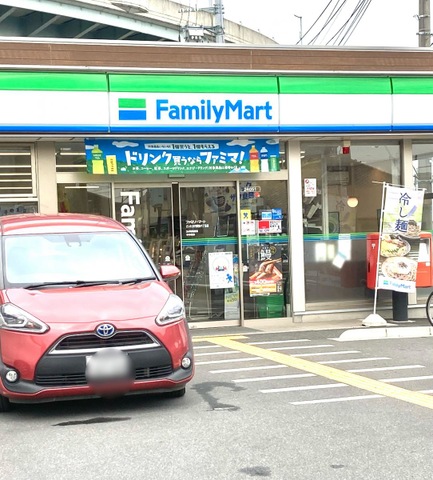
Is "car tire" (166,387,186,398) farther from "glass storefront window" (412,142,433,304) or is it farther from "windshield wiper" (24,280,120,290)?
"glass storefront window" (412,142,433,304)

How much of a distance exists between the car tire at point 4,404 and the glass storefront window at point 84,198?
572cm

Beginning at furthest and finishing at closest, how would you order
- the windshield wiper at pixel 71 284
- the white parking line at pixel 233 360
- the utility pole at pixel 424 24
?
the utility pole at pixel 424 24, the white parking line at pixel 233 360, the windshield wiper at pixel 71 284

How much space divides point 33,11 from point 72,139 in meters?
18.3

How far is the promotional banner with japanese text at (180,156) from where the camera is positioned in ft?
37.8

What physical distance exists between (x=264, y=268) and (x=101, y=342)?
22.5 feet

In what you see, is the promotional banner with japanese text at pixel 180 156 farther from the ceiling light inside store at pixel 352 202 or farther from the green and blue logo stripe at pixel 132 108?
the ceiling light inside store at pixel 352 202

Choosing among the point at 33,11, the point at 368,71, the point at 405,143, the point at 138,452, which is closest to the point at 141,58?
the point at 368,71

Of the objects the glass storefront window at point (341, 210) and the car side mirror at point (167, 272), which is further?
the glass storefront window at point (341, 210)

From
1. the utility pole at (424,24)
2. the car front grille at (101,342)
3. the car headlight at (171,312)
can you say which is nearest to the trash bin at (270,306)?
the car headlight at (171,312)

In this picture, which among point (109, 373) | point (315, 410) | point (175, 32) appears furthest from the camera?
point (175, 32)

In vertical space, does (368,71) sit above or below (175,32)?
below

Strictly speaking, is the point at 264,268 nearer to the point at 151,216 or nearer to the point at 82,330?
the point at 151,216

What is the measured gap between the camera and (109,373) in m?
5.85

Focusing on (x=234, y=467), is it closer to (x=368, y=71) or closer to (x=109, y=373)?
(x=109, y=373)
